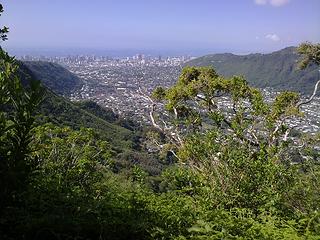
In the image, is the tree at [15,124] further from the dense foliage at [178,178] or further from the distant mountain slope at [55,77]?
the distant mountain slope at [55,77]

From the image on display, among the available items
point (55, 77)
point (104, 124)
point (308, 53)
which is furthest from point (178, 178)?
point (55, 77)

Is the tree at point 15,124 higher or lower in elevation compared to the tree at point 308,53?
lower

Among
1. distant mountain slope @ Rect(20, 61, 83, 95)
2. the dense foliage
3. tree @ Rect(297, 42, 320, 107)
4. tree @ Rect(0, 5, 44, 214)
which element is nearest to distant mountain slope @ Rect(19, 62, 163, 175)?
tree @ Rect(297, 42, 320, 107)

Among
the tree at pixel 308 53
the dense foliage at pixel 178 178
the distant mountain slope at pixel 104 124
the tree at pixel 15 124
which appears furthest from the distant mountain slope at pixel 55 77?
the tree at pixel 15 124

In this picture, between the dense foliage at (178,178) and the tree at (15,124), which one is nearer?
the tree at (15,124)

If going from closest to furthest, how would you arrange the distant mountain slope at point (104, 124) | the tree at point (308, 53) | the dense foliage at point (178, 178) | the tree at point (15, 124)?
the tree at point (15, 124) < the dense foliage at point (178, 178) < the tree at point (308, 53) < the distant mountain slope at point (104, 124)

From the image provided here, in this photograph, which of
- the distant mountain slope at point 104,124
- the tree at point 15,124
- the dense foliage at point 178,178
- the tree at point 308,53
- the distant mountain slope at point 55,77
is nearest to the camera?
the tree at point 15,124

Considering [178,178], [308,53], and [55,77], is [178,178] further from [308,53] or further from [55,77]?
[55,77]

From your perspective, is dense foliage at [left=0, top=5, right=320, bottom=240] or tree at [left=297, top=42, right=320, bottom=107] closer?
dense foliage at [left=0, top=5, right=320, bottom=240]

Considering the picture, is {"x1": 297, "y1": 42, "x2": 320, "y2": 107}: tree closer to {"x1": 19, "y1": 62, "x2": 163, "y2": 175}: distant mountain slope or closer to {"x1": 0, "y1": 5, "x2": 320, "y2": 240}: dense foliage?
{"x1": 0, "y1": 5, "x2": 320, "y2": 240}: dense foliage
